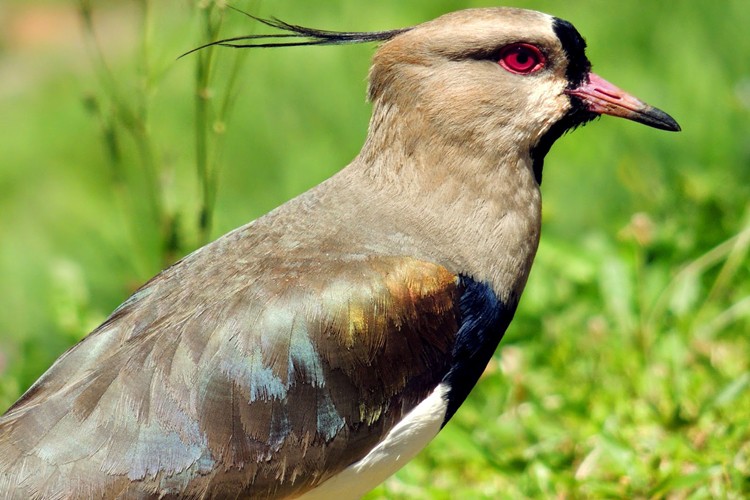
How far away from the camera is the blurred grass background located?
14.4ft

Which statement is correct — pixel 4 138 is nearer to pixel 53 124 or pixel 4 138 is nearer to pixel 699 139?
pixel 53 124

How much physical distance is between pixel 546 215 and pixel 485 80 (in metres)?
A: 2.09

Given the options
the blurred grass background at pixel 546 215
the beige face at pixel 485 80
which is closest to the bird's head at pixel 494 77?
the beige face at pixel 485 80

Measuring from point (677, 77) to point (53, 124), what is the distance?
4.08 m

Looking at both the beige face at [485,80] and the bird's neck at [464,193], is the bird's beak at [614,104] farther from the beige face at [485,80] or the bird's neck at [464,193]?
the bird's neck at [464,193]

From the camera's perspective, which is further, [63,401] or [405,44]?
[405,44]

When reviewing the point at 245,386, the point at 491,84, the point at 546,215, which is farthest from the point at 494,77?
the point at 546,215

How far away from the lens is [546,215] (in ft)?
19.3

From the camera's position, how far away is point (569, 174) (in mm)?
6480

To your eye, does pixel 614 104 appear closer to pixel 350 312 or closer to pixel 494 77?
pixel 494 77

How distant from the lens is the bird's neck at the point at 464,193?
3.79 metres

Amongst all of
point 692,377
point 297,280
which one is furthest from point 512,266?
point 692,377

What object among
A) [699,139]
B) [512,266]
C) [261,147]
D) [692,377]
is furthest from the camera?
[261,147]

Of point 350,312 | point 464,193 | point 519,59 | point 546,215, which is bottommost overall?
point 546,215
